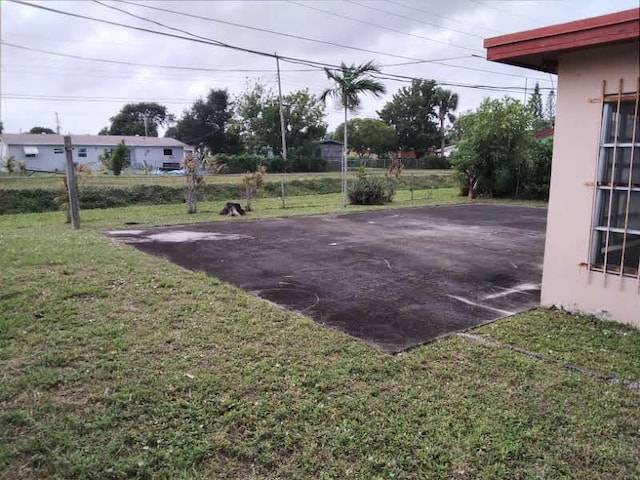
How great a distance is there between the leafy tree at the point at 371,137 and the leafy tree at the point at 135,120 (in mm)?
22515

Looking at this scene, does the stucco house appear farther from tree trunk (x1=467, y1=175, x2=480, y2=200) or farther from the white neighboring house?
the white neighboring house

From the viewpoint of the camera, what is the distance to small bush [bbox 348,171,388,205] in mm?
16047

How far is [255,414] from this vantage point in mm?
2707

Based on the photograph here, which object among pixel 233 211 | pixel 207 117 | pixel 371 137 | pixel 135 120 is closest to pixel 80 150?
pixel 207 117

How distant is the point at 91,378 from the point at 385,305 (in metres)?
2.71

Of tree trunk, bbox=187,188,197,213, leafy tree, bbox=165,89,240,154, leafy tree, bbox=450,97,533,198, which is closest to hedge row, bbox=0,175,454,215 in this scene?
tree trunk, bbox=187,188,197,213

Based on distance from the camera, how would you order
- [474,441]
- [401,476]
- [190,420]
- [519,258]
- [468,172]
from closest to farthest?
[401,476], [474,441], [190,420], [519,258], [468,172]

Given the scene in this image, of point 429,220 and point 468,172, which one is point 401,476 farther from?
point 468,172

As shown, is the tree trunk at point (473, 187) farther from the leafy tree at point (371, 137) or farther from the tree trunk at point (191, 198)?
the leafy tree at point (371, 137)

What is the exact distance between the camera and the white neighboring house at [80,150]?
3400 centimetres

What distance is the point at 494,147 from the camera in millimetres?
17641

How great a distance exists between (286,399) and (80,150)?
128ft

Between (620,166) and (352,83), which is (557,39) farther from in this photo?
(352,83)

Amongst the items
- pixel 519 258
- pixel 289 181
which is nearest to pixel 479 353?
pixel 519 258
